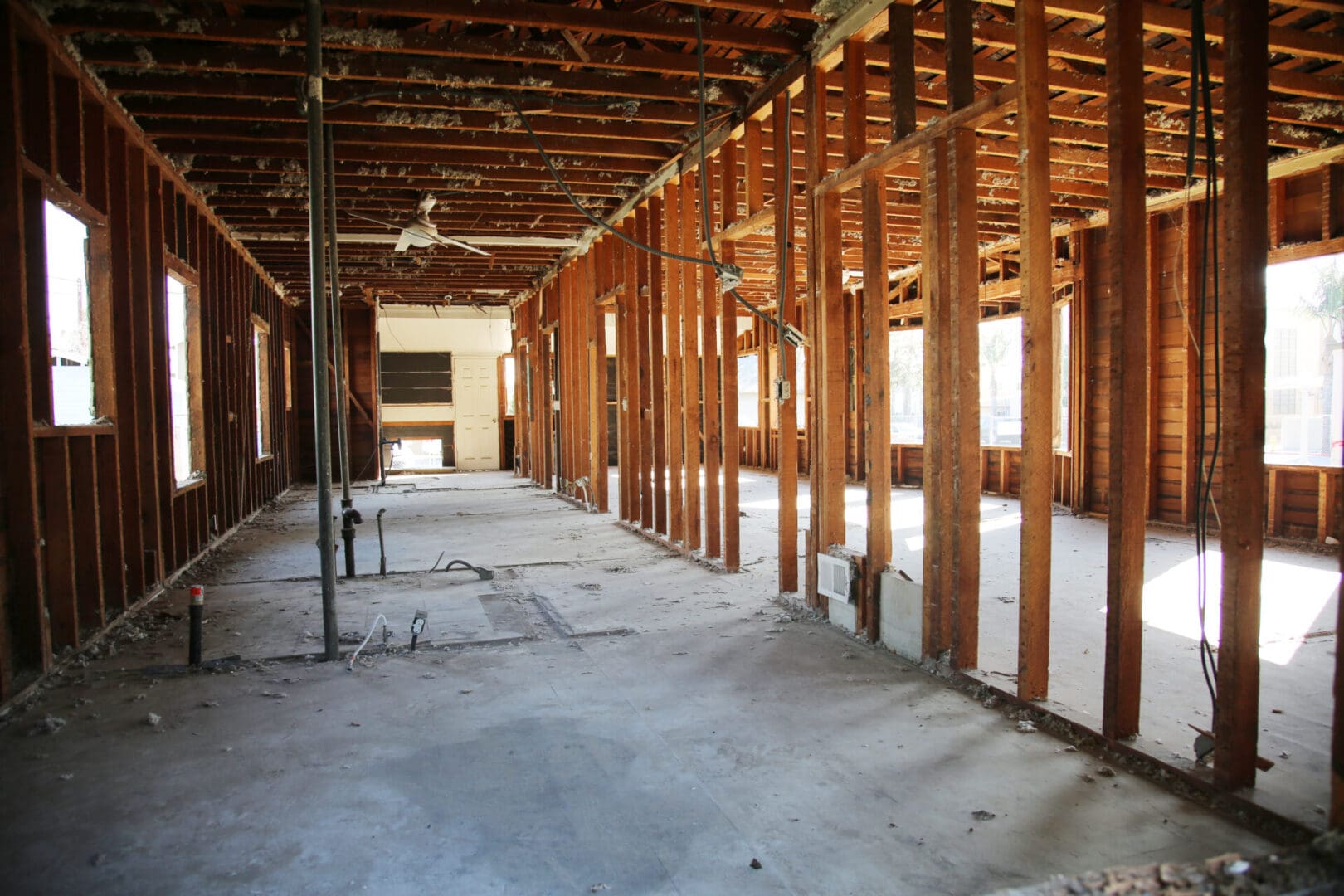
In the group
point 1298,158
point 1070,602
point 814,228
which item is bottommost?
point 1070,602

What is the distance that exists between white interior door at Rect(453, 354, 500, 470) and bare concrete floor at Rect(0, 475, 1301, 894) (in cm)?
1218

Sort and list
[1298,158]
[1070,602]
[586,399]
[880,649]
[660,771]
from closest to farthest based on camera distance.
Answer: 1. [660,771]
2. [880,649]
3. [1070,602]
4. [1298,158]
5. [586,399]

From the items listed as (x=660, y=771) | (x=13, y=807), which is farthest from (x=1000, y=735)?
(x=13, y=807)

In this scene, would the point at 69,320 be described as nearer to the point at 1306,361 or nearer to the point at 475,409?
the point at 1306,361

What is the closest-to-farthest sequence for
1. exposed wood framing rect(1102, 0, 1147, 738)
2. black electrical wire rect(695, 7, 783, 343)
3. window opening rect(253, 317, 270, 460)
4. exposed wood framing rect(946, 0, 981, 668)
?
1. exposed wood framing rect(1102, 0, 1147, 738)
2. exposed wood framing rect(946, 0, 981, 668)
3. black electrical wire rect(695, 7, 783, 343)
4. window opening rect(253, 317, 270, 460)

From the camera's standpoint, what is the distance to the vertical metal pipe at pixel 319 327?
11.8 ft

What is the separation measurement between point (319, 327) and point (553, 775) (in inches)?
91.8

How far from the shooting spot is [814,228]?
14.4 ft

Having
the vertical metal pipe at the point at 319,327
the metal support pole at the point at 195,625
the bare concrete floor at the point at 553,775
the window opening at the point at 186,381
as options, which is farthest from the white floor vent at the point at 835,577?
the window opening at the point at 186,381

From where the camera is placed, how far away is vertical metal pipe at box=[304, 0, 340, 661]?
142 inches

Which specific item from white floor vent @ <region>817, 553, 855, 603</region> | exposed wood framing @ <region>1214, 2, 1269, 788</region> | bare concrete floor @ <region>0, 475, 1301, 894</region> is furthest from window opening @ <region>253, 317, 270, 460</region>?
exposed wood framing @ <region>1214, 2, 1269, 788</region>

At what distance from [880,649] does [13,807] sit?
3.27 metres

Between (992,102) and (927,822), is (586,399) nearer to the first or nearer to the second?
(992,102)

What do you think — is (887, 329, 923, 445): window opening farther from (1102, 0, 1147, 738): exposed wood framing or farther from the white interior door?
(1102, 0, 1147, 738): exposed wood framing
